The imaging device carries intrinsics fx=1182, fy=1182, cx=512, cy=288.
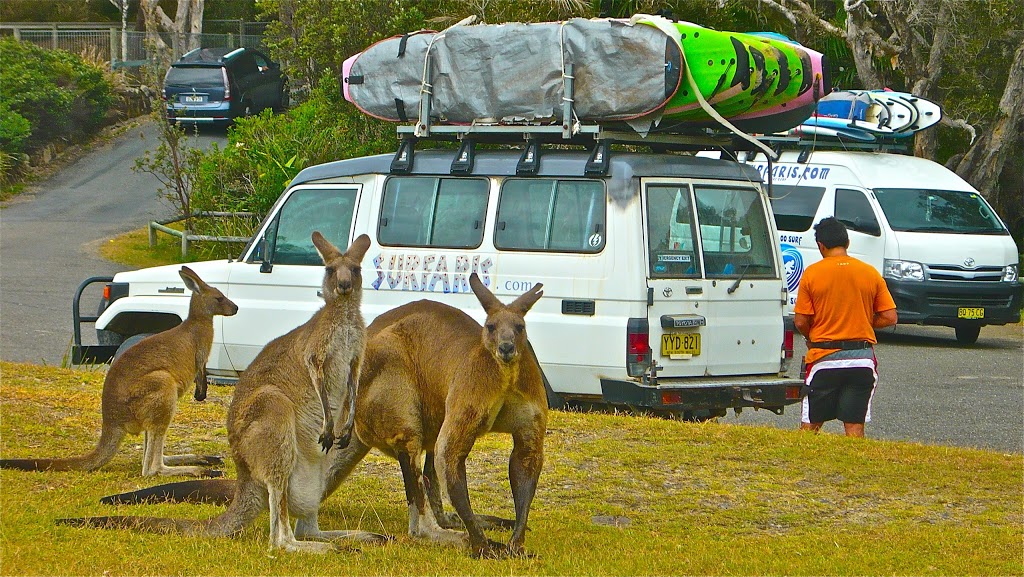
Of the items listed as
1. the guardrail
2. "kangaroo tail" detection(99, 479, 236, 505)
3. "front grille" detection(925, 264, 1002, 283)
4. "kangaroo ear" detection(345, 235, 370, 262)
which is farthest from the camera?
the guardrail

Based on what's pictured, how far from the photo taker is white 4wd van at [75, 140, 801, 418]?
8977mm

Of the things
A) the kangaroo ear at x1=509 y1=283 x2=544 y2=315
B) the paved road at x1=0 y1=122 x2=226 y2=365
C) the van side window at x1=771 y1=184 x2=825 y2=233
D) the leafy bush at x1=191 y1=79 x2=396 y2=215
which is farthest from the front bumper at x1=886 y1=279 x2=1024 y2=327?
the kangaroo ear at x1=509 y1=283 x2=544 y2=315

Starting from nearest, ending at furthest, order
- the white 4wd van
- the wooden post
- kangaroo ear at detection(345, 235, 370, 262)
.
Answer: kangaroo ear at detection(345, 235, 370, 262) < the white 4wd van < the wooden post

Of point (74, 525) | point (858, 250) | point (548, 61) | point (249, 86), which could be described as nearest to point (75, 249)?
point (249, 86)

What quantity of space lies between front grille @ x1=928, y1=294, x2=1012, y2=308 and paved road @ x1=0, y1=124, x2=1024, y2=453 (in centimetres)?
66

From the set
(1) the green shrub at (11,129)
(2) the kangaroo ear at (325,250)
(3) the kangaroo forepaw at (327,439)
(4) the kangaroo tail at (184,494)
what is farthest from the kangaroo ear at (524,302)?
(1) the green shrub at (11,129)

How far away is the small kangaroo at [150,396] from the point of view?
7.11 meters

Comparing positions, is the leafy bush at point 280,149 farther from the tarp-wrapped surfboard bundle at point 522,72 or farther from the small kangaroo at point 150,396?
the small kangaroo at point 150,396

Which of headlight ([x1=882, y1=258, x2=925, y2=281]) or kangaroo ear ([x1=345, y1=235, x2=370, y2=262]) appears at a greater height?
kangaroo ear ([x1=345, y1=235, x2=370, y2=262])

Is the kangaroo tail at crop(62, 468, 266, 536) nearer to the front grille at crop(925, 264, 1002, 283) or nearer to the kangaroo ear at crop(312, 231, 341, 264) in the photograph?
the kangaroo ear at crop(312, 231, 341, 264)

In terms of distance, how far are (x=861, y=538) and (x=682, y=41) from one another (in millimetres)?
4025

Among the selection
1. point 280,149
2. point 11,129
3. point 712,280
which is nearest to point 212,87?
point 11,129

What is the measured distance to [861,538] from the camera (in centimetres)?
636

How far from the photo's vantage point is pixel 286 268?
1045cm
